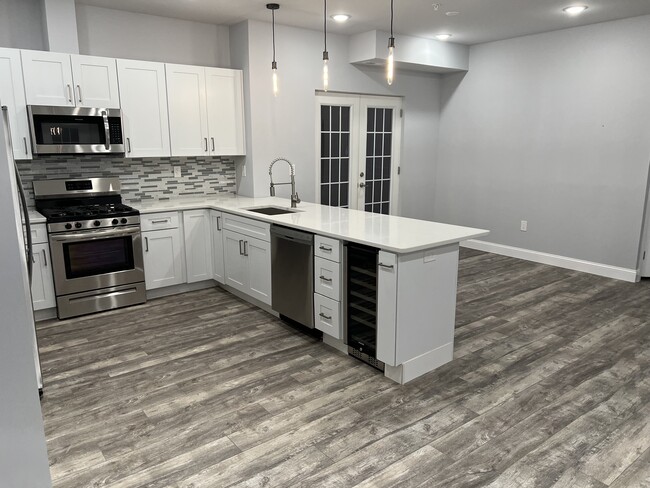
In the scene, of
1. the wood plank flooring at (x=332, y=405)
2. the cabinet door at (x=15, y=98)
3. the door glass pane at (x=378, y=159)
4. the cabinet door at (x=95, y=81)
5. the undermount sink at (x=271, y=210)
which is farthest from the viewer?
the door glass pane at (x=378, y=159)

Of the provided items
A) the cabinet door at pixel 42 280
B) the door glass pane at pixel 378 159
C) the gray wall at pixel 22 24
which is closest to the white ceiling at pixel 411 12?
the gray wall at pixel 22 24

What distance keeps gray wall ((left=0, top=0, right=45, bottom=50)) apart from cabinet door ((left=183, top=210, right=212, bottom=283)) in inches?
78.1

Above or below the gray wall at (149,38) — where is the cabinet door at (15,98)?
below

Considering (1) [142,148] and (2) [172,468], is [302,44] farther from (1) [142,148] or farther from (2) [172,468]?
(2) [172,468]

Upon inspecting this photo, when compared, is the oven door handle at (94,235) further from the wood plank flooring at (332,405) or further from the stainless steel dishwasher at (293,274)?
the stainless steel dishwasher at (293,274)

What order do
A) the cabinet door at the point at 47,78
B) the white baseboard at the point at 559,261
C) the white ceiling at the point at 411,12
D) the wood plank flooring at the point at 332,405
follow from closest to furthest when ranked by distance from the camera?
the wood plank flooring at the point at 332,405
the cabinet door at the point at 47,78
the white ceiling at the point at 411,12
the white baseboard at the point at 559,261

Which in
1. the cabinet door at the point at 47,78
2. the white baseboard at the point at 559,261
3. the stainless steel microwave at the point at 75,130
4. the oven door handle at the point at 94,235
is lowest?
the white baseboard at the point at 559,261

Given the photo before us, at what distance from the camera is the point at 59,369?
3.25m

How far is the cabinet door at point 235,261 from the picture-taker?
4.43 metres

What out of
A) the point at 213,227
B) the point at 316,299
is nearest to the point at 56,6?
the point at 213,227

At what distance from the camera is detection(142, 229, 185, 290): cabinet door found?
4.53 m

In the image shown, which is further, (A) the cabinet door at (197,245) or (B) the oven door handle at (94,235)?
(A) the cabinet door at (197,245)

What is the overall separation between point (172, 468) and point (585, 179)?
5.21 meters

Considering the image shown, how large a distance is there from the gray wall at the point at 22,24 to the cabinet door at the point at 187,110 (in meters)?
1.10
